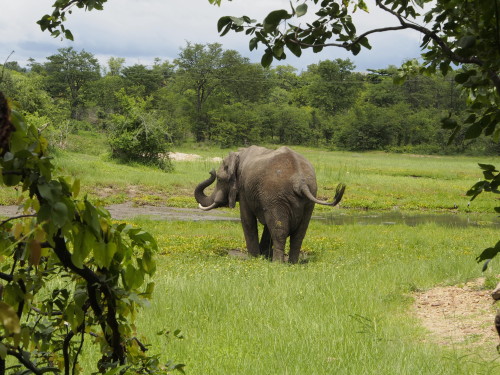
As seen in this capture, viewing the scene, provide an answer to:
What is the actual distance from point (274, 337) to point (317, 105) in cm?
9354

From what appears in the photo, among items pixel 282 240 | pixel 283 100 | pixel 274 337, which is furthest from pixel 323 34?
pixel 283 100

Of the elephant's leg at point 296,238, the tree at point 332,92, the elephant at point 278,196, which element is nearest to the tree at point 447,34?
the elephant at point 278,196

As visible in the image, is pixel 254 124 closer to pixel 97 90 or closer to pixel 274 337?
pixel 97 90

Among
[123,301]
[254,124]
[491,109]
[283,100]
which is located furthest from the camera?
[283,100]

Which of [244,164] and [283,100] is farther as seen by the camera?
[283,100]

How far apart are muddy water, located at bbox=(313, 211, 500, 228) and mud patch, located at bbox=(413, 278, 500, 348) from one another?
14.9m

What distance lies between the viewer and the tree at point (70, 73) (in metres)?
84.0

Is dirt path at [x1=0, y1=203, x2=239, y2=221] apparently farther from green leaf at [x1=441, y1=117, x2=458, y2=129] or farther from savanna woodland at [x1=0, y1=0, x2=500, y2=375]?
green leaf at [x1=441, y1=117, x2=458, y2=129]

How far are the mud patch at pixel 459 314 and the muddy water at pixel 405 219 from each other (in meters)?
14.9

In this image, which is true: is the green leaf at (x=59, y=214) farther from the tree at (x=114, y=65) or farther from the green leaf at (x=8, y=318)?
the tree at (x=114, y=65)

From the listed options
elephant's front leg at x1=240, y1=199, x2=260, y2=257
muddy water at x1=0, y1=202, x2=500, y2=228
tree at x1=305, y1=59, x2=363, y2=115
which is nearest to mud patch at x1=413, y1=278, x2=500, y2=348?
elephant's front leg at x1=240, y1=199, x2=260, y2=257

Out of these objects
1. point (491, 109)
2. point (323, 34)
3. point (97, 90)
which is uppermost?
point (97, 90)

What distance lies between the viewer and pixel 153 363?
2.05m

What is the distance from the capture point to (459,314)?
6352 millimetres
